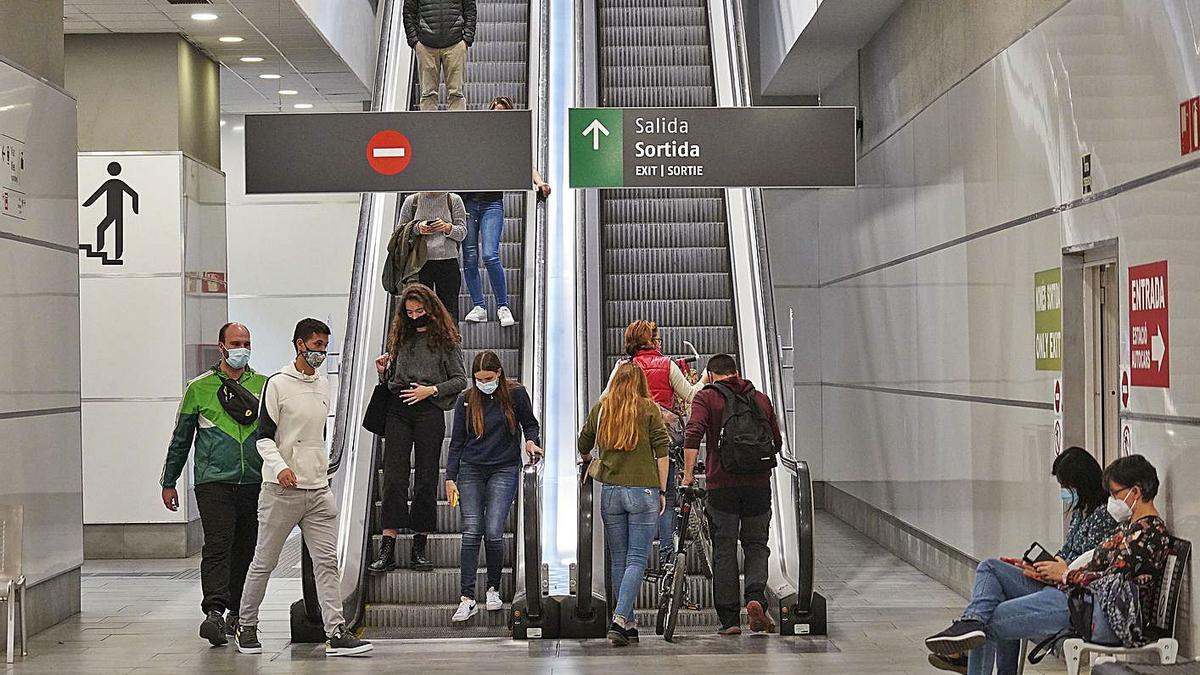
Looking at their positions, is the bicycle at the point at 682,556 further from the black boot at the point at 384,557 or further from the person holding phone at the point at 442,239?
the person holding phone at the point at 442,239

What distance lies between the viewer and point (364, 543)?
911 centimetres

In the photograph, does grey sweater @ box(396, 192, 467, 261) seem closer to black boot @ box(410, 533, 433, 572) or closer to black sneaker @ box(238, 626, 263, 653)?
black boot @ box(410, 533, 433, 572)

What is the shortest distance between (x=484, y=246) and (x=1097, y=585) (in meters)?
6.12

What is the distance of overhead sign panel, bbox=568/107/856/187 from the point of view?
8.75 metres

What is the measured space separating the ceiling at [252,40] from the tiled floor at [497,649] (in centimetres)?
445

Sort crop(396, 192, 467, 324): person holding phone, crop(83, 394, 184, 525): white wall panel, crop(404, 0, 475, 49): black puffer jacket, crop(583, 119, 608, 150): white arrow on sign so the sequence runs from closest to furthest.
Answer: crop(583, 119, 608, 150): white arrow on sign < crop(396, 192, 467, 324): person holding phone < crop(404, 0, 475, 49): black puffer jacket < crop(83, 394, 184, 525): white wall panel

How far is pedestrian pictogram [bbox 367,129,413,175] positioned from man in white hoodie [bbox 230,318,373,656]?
1.24 m

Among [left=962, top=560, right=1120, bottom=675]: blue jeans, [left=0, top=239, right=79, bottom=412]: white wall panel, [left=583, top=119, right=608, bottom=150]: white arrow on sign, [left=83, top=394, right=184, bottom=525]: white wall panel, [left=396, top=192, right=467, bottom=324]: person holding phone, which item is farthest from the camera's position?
[left=83, top=394, right=184, bottom=525]: white wall panel

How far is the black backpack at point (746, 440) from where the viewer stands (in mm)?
8203

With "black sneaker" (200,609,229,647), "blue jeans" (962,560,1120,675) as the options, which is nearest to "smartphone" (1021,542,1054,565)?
"blue jeans" (962,560,1120,675)

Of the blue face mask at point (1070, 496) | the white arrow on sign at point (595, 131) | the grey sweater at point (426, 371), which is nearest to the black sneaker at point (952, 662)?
the blue face mask at point (1070, 496)

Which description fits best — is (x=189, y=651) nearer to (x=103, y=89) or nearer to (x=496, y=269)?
(x=496, y=269)

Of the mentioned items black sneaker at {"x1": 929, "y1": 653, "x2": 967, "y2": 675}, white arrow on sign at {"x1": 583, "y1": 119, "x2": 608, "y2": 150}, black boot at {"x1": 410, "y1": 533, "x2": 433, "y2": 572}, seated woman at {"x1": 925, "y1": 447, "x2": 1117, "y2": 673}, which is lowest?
black sneaker at {"x1": 929, "y1": 653, "x2": 967, "y2": 675}

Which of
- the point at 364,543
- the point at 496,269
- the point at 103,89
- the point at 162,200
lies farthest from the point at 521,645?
the point at 103,89
